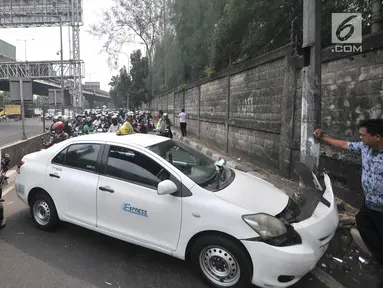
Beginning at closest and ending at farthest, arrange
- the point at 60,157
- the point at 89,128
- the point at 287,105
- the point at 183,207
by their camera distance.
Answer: the point at 183,207 → the point at 60,157 → the point at 287,105 → the point at 89,128

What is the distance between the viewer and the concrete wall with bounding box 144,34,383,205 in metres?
4.85

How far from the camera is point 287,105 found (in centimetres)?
714

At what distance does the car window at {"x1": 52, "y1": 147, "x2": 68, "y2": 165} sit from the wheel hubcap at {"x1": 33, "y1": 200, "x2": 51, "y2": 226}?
607 mm

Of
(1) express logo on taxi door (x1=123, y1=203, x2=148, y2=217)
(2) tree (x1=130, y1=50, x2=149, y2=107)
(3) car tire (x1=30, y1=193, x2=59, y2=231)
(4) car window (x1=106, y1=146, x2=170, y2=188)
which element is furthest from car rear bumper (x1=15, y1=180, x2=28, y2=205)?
(2) tree (x1=130, y1=50, x2=149, y2=107)

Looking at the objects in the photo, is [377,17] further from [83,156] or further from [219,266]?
[83,156]

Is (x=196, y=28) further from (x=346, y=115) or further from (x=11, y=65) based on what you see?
(x=11, y=65)

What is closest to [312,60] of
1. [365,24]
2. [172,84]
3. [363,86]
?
[363,86]

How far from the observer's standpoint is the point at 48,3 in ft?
126

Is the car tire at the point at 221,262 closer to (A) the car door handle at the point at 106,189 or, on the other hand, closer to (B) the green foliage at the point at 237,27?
(A) the car door handle at the point at 106,189

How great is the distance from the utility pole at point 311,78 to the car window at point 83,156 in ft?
9.73

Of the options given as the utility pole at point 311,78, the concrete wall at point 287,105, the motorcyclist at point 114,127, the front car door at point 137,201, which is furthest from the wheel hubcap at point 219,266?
the motorcyclist at point 114,127

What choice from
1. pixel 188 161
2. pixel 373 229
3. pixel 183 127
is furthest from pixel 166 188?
pixel 183 127

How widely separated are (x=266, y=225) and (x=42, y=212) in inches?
128

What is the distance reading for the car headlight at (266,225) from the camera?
296cm
